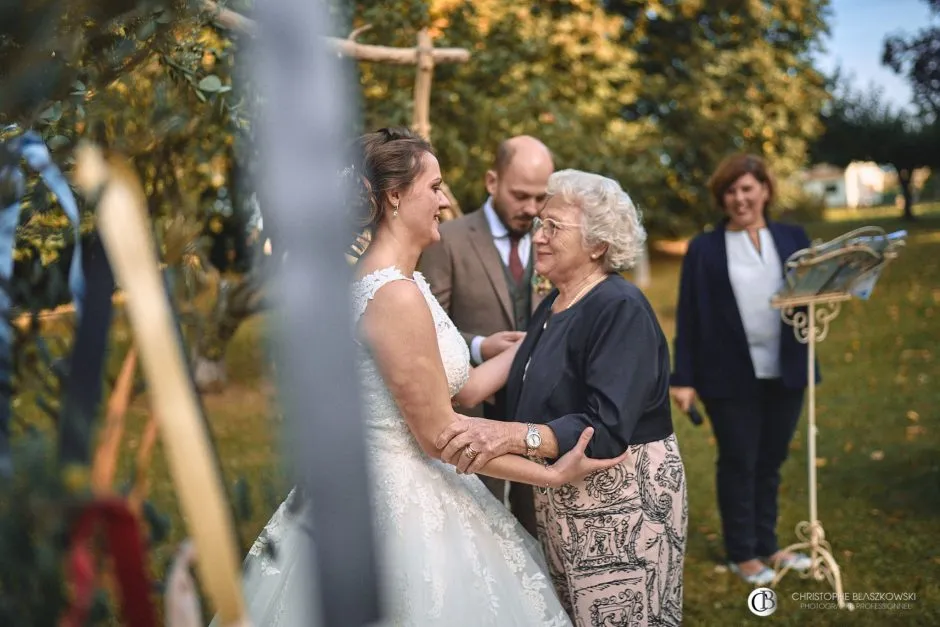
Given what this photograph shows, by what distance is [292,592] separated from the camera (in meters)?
2.49

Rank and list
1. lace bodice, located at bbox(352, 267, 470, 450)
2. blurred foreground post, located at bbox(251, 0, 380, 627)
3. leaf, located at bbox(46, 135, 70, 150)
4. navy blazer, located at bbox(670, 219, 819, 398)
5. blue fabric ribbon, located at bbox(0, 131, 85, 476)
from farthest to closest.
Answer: navy blazer, located at bbox(670, 219, 819, 398) → lace bodice, located at bbox(352, 267, 470, 450) → leaf, located at bbox(46, 135, 70, 150) → blue fabric ribbon, located at bbox(0, 131, 85, 476) → blurred foreground post, located at bbox(251, 0, 380, 627)

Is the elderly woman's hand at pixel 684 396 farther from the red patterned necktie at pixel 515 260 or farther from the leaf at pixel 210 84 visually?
the leaf at pixel 210 84

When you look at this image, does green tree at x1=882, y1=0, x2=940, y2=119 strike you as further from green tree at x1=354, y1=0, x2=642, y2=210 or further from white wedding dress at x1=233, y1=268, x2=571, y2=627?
white wedding dress at x1=233, y1=268, x2=571, y2=627

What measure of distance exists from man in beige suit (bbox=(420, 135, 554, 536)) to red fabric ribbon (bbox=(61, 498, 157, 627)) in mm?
3131

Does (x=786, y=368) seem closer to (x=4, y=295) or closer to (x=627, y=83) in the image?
(x=4, y=295)

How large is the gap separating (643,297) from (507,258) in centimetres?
→ 144

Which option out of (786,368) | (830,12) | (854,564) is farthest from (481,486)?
(830,12)

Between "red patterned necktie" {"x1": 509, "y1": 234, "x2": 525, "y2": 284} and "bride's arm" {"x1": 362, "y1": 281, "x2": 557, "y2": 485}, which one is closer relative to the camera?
"bride's arm" {"x1": 362, "y1": 281, "x2": 557, "y2": 485}

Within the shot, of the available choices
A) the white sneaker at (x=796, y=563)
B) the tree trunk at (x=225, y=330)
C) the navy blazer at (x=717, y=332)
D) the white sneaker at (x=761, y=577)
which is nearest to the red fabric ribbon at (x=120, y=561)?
the tree trunk at (x=225, y=330)

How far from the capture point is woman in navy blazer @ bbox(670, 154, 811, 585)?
493cm

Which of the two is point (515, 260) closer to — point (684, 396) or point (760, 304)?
point (684, 396)

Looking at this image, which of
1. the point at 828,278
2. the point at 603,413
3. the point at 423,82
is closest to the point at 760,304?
the point at 828,278

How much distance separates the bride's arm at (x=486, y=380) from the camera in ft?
10.3

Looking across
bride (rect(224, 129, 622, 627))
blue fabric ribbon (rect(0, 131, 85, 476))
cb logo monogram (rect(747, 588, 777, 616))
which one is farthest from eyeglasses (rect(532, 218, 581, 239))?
cb logo monogram (rect(747, 588, 777, 616))
